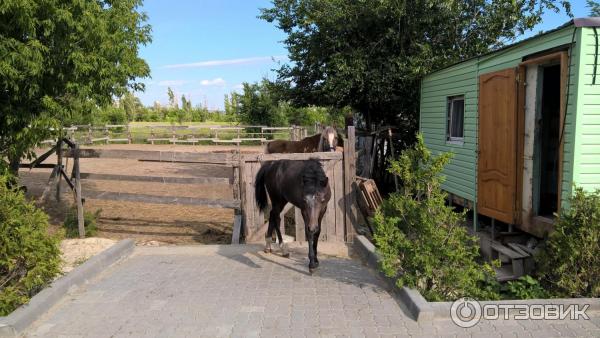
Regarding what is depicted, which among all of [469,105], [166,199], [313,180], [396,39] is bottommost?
[166,199]

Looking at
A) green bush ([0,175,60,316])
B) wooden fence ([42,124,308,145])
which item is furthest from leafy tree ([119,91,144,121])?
green bush ([0,175,60,316])

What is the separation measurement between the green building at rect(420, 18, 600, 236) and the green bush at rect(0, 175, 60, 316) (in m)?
4.89

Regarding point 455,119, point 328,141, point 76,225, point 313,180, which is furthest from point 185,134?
point 313,180

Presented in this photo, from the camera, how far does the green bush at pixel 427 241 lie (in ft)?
14.4

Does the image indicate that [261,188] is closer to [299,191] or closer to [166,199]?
[299,191]

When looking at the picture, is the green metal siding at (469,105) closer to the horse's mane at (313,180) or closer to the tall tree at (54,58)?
the horse's mane at (313,180)

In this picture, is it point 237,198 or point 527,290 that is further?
point 237,198

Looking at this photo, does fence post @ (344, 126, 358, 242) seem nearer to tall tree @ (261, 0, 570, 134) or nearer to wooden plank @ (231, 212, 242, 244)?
wooden plank @ (231, 212, 242, 244)

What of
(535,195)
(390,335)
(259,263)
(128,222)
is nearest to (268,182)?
(259,263)

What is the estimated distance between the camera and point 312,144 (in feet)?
32.6

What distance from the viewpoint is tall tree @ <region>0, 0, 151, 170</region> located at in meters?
6.29

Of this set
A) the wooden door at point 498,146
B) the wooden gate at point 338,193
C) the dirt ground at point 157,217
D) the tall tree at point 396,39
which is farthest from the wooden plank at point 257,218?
the tall tree at point 396,39

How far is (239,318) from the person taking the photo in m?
4.26

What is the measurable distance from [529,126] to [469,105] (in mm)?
2231
